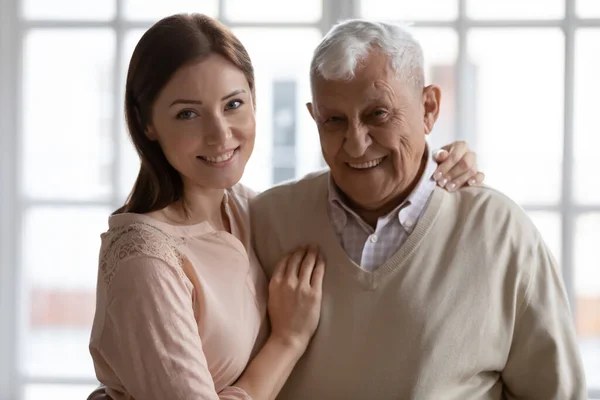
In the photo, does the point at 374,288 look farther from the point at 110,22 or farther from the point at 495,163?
the point at 110,22

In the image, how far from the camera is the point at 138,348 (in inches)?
62.9

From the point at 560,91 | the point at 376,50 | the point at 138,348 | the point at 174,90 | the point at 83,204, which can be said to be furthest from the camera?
the point at 83,204

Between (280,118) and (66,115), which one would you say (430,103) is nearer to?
(280,118)

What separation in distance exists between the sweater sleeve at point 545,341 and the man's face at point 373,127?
0.38m

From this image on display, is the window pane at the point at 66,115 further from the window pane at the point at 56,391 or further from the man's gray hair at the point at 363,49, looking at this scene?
the man's gray hair at the point at 363,49

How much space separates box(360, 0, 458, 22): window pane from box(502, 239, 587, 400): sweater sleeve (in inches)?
55.9

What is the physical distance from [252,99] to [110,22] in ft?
4.99

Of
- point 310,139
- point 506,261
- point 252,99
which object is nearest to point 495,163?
point 310,139

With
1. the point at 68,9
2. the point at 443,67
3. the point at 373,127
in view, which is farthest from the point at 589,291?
the point at 68,9

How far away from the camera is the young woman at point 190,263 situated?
63.3 inches

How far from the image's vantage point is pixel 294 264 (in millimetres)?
1947

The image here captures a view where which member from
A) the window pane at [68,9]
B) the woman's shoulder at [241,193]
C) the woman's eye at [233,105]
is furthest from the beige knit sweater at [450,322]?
the window pane at [68,9]

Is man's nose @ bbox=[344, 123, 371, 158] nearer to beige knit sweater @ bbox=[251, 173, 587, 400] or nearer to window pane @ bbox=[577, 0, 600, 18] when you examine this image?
beige knit sweater @ bbox=[251, 173, 587, 400]

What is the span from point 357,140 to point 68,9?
6.11 ft
